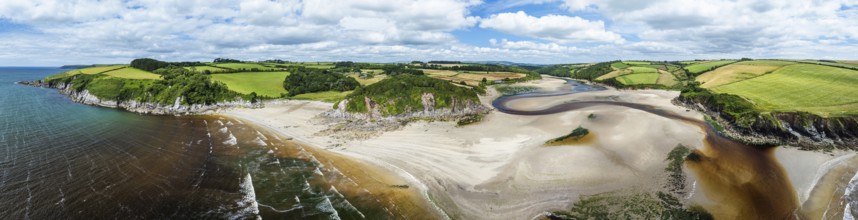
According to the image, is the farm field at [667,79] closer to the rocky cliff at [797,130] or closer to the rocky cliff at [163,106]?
the rocky cliff at [797,130]

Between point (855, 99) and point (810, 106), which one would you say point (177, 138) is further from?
point (855, 99)

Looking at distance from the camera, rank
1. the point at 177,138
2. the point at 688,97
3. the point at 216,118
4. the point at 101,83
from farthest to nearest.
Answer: the point at 101,83 → the point at 688,97 → the point at 216,118 → the point at 177,138

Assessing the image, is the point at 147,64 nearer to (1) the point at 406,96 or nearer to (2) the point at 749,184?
(1) the point at 406,96

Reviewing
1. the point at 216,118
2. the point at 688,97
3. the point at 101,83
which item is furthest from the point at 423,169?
the point at 101,83

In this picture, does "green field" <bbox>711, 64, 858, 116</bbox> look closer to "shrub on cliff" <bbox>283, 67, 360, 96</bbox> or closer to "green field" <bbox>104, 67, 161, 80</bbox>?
"shrub on cliff" <bbox>283, 67, 360, 96</bbox>

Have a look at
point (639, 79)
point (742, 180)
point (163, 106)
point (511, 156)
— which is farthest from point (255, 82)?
point (639, 79)
